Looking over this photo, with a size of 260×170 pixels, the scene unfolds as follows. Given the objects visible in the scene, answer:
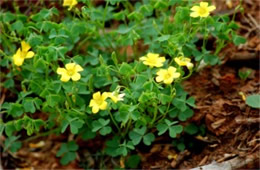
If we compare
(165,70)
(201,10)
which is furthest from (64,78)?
(201,10)

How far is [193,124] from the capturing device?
3.17 meters

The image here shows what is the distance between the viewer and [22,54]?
296 centimetres

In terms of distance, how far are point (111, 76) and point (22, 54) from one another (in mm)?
600

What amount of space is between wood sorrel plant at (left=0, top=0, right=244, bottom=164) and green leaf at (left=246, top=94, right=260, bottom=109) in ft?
1.14

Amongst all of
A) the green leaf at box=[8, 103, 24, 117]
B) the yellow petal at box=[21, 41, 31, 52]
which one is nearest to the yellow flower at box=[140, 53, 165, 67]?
the yellow petal at box=[21, 41, 31, 52]

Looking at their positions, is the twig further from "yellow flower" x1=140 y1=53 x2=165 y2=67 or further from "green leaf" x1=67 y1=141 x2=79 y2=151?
"green leaf" x1=67 y1=141 x2=79 y2=151

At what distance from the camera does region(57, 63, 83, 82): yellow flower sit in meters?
2.77

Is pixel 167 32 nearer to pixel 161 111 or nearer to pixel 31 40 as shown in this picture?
pixel 161 111

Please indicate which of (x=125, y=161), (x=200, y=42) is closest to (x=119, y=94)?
(x=125, y=161)

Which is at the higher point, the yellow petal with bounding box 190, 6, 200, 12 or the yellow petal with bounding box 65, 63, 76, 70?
the yellow petal with bounding box 190, 6, 200, 12

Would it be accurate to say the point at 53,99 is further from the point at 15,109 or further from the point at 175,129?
the point at 175,129

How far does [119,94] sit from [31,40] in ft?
2.18

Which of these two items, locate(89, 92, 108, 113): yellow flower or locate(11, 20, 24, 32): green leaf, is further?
locate(11, 20, 24, 32): green leaf

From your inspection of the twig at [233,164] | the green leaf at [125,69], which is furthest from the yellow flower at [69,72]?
the twig at [233,164]
